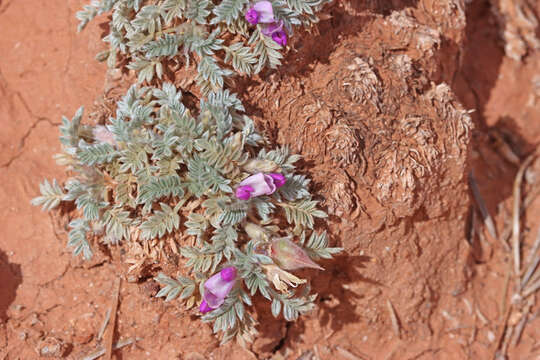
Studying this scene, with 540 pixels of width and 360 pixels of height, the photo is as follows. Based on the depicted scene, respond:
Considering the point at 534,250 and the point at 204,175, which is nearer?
the point at 204,175

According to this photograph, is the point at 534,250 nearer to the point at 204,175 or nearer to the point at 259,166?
the point at 259,166

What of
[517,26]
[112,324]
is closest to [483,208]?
[517,26]

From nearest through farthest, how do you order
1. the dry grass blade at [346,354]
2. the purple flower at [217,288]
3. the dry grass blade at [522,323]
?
the purple flower at [217,288] → the dry grass blade at [346,354] → the dry grass blade at [522,323]

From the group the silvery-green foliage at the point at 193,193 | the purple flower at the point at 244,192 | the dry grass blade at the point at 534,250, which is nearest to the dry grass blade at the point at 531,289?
the dry grass blade at the point at 534,250

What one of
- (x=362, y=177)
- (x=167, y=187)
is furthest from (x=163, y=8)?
(x=362, y=177)

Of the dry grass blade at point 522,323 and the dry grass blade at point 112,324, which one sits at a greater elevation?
the dry grass blade at point 112,324

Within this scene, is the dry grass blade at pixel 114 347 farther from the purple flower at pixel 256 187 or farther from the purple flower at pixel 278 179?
the purple flower at pixel 278 179

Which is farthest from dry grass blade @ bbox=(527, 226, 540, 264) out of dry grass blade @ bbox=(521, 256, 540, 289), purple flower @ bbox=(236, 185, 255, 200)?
purple flower @ bbox=(236, 185, 255, 200)
